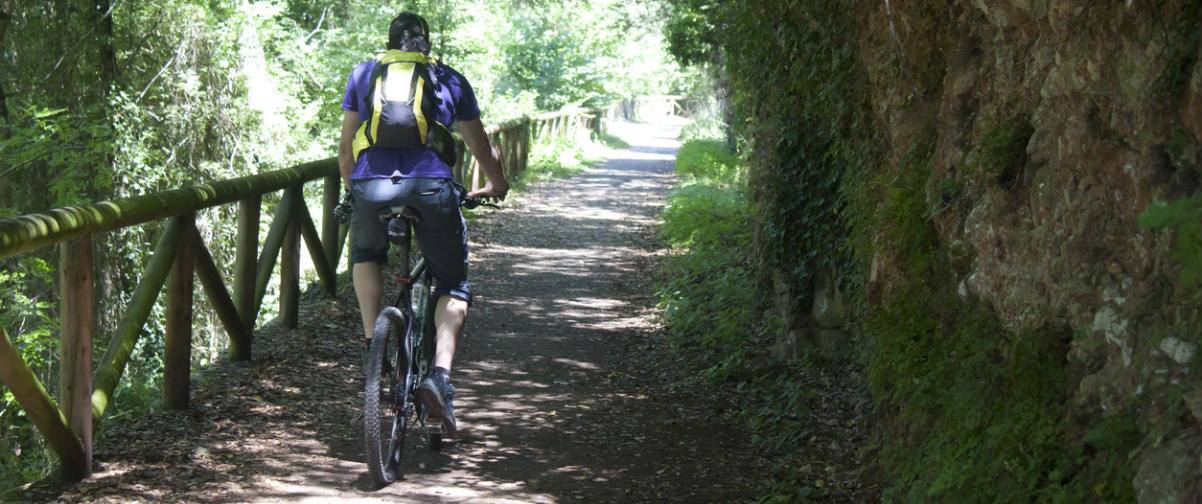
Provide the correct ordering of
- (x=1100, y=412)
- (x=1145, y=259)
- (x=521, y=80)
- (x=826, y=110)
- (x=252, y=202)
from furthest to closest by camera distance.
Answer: (x=521, y=80) → (x=252, y=202) → (x=826, y=110) → (x=1100, y=412) → (x=1145, y=259)

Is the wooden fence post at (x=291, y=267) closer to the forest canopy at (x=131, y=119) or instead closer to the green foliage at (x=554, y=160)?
the forest canopy at (x=131, y=119)

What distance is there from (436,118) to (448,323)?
941 millimetres

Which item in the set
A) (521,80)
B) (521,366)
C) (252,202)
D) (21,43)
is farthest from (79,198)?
(521,80)

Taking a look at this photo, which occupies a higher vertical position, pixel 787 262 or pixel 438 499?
pixel 787 262

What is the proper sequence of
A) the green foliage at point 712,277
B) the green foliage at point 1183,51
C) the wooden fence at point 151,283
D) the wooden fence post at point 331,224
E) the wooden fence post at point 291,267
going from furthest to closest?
1. the wooden fence post at point 331,224
2. the green foliage at point 712,277
3. the wooden fence post at point 291,267
4. the wooden fence at point 151,283
5. the green foliage at point 1183,51

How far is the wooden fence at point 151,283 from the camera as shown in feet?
12.5

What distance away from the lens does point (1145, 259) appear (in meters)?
2.53

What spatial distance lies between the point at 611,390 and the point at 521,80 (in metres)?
29.1

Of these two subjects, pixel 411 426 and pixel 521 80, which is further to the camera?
pixel 521 80

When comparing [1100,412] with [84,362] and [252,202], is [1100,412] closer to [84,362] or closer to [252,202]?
[84,362]

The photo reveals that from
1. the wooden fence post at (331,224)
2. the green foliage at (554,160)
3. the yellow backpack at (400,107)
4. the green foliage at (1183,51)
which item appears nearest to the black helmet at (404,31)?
the yellow backpack at (400,107)

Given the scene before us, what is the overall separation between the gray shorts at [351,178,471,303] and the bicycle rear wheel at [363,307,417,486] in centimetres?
33

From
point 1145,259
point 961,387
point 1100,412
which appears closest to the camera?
point 1145,259

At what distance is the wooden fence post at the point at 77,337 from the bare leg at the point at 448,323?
56.5 inches
